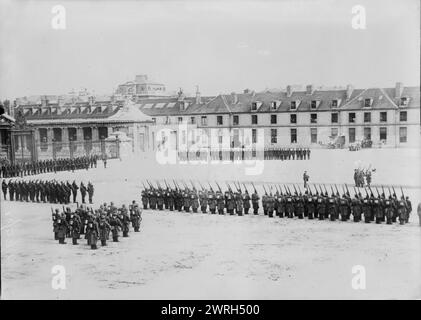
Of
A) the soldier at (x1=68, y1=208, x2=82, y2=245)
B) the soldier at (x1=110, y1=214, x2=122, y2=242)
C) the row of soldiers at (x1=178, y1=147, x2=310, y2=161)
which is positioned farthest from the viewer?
the row of soldiers at (x1=178, y1=147, x2=310, y2=161)

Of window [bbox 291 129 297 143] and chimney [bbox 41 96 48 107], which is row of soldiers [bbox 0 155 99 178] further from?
window [bbox 291 129 297 143]

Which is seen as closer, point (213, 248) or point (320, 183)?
point (213, 248)

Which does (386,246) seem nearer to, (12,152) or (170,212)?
(170,212)

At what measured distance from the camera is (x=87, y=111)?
14.9 metres

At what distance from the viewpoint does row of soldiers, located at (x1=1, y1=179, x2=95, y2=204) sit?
13859 millimetres

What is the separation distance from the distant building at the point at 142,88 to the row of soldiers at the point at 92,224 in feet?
9.13

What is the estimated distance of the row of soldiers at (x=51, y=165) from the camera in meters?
14.4

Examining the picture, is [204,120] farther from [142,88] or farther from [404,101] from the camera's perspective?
[404,101]

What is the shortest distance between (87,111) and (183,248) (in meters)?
5.06

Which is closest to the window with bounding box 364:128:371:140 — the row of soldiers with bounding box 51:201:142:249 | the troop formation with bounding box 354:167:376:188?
the troop formation with bounding box 354:167:376:188

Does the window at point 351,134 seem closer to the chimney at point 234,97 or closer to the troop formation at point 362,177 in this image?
the troop formation at point 362,177

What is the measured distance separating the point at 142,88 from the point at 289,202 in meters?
4.32

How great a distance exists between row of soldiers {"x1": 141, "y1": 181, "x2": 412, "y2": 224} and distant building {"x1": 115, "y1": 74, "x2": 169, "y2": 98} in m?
2.10

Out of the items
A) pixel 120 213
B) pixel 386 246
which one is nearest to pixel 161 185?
pixel 120 213
